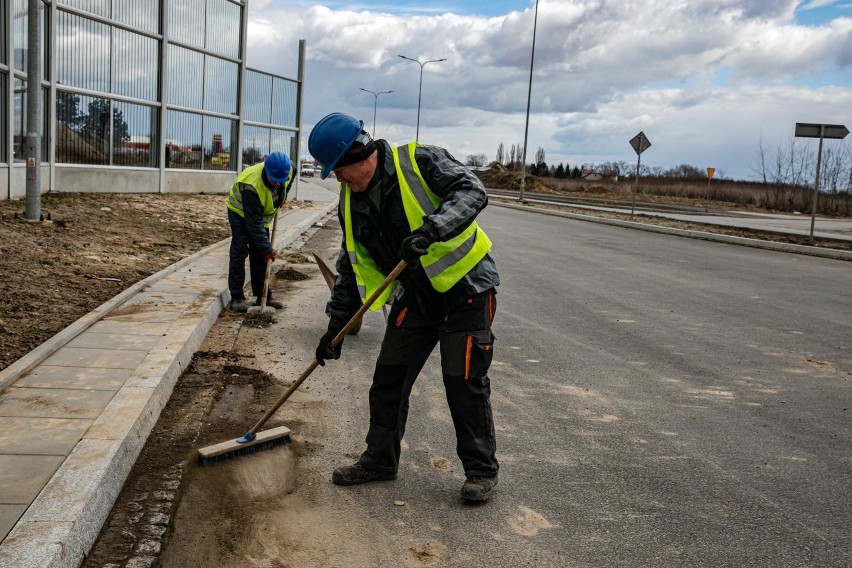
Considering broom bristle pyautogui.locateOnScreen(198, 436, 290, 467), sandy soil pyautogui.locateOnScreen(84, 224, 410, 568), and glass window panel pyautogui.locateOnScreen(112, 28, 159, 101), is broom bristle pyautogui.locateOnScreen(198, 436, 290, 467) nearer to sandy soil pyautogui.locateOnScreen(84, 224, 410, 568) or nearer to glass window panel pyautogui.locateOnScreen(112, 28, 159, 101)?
sandy soil pyautogui.locateOnScreen(84, 224, 410, 568)

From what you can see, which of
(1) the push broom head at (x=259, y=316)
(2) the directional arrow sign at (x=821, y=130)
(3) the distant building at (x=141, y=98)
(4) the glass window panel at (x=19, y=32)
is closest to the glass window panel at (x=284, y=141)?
(3) the distant building at (x=141, y=98)

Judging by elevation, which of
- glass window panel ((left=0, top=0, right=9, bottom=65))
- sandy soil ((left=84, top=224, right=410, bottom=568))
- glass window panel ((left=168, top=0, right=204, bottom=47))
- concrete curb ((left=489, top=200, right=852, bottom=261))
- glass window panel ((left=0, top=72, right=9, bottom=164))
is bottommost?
sandy soil ((left=84, top=224, right=410, bottom=568))

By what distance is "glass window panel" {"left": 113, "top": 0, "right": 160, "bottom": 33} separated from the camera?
19.6 meters

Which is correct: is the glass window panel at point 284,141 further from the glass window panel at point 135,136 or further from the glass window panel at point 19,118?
the glass window panel at point 19,118

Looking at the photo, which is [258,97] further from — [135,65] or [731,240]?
[731,240]

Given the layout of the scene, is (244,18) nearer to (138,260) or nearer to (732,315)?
(138,260)

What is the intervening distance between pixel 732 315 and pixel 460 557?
6245mm

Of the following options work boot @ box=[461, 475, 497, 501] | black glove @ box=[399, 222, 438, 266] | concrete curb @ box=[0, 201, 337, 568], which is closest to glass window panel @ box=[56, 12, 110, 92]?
concrete curb @ box=[0, 201, 337, 568]

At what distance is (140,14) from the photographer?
20344mm

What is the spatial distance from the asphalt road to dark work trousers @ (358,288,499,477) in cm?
18

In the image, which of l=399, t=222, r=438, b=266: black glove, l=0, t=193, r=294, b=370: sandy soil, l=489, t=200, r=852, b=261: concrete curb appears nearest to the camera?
l=399, t=222, r=438, b=266: black glove

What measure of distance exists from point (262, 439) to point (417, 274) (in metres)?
1.27

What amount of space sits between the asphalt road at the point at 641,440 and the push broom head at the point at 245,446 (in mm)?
279

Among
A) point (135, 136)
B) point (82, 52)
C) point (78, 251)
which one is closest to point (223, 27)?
point (135, 136)
